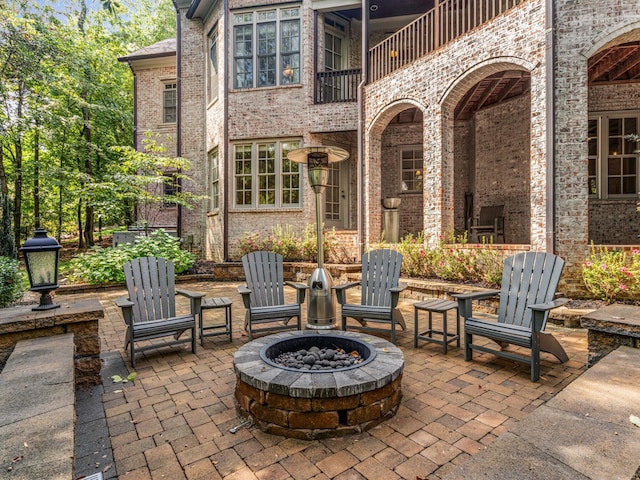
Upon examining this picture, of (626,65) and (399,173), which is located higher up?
(626,65)

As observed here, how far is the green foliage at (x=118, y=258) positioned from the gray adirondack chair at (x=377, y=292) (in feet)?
18.4

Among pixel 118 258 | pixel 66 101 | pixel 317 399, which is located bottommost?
pixel 317 399

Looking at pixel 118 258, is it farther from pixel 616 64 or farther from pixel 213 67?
pixel 616 64

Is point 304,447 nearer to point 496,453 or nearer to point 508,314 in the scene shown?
point 496,453

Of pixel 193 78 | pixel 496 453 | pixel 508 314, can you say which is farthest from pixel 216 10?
pixel 496 453

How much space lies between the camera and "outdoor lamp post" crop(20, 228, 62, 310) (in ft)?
9.34

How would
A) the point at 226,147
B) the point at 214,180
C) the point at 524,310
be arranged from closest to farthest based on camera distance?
the point at 524,310, the point at 226,147, the point at 214,180

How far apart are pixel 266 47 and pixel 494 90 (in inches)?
234

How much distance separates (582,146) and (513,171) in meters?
4.33

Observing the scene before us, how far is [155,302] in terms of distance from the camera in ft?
12.8

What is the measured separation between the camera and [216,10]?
10.2 m

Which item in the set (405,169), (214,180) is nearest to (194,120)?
(214,180)

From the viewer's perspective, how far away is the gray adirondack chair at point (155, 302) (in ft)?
11.6

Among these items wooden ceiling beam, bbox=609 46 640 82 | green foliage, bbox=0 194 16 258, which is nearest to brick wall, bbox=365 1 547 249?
wooden ceiling beam, bbox=609 46 640 82
